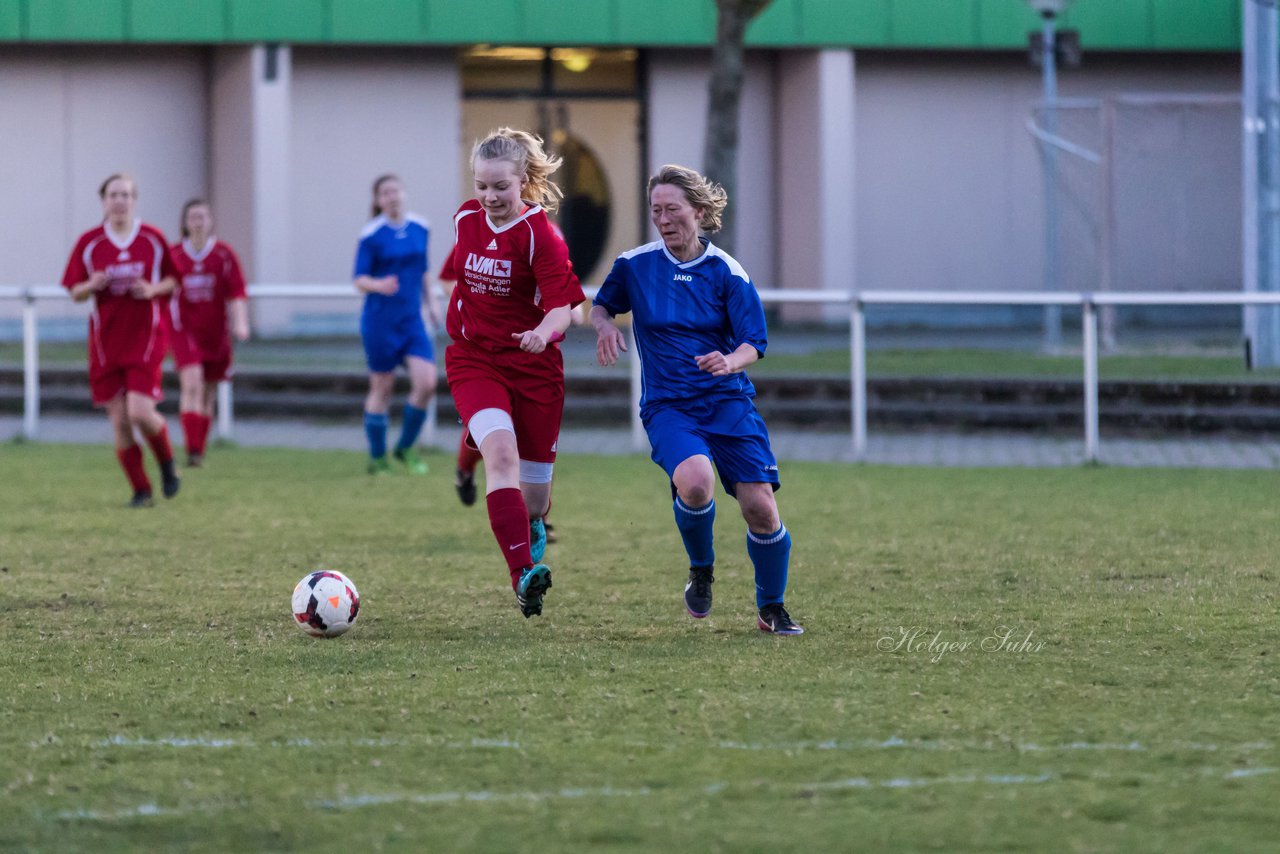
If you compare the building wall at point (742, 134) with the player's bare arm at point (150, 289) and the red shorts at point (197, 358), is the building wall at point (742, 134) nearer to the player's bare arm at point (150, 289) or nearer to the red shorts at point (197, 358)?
the red shorts at point (197, 358)

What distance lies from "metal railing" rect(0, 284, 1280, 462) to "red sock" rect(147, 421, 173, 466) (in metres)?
2.73

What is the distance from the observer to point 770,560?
6.74m

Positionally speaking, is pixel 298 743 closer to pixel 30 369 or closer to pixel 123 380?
pixel 123 380

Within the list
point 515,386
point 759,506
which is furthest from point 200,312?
point 759,506

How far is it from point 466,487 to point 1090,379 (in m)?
5.30

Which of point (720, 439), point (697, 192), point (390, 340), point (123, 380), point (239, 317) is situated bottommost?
point (720, 439)

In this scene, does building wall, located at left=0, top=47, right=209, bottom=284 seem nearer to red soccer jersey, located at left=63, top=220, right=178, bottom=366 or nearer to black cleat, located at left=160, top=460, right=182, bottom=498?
black cleat, located at left=160, top=460, right=182, bottom=498

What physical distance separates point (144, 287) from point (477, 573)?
3.51 meters

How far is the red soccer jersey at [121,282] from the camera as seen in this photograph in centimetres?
1106

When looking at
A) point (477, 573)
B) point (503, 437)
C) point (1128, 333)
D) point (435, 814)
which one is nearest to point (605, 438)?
point (1128, 333)

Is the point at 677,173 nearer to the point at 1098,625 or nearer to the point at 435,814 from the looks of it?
the point at 1098,625

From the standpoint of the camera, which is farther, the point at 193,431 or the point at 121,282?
the point at 193,431

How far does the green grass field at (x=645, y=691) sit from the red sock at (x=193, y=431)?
10.2 feet

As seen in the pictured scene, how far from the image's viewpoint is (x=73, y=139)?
22.2m
